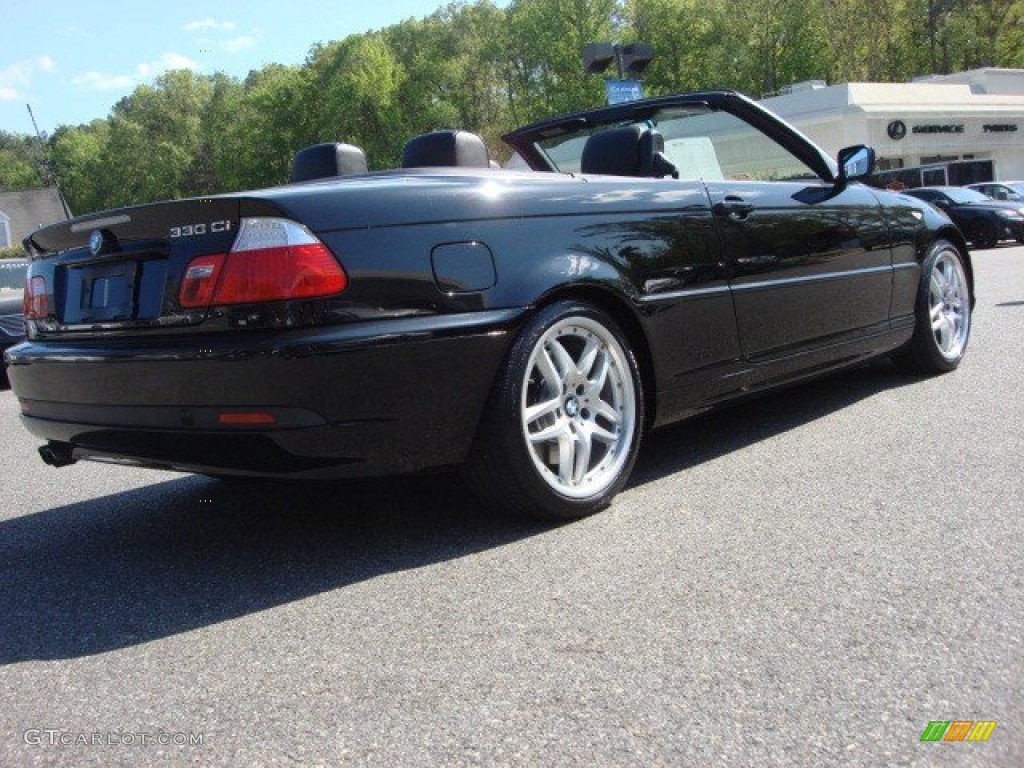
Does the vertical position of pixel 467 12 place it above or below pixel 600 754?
above

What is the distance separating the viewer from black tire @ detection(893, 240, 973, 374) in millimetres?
5402

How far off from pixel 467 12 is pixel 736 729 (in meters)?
86.2

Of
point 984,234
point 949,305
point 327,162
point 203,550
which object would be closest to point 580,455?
point 203,550

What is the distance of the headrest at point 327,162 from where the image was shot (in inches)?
169

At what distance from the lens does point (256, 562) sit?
3207 mm

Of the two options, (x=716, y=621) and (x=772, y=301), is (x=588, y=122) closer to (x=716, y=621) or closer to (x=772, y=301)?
(x=772, y=301)

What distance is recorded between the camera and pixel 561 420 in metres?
3.38

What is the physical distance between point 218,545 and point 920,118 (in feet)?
144

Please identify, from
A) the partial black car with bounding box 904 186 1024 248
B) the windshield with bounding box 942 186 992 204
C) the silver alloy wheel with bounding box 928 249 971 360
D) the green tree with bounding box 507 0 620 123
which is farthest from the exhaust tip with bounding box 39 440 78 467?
the green tree with bounding box 507 0 620 123

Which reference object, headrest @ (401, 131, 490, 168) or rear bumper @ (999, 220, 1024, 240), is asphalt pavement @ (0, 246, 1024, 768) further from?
rear bumper @ (999, 220, 1024, 240)

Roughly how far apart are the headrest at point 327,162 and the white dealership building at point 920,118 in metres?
35.7

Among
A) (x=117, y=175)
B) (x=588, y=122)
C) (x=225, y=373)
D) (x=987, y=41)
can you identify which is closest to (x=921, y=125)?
(x=987, y=41)

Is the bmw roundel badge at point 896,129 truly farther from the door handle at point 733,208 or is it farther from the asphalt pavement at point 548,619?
the door handle at point 733,208

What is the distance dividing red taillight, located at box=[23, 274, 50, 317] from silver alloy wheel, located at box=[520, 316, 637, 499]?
1.72 meters
